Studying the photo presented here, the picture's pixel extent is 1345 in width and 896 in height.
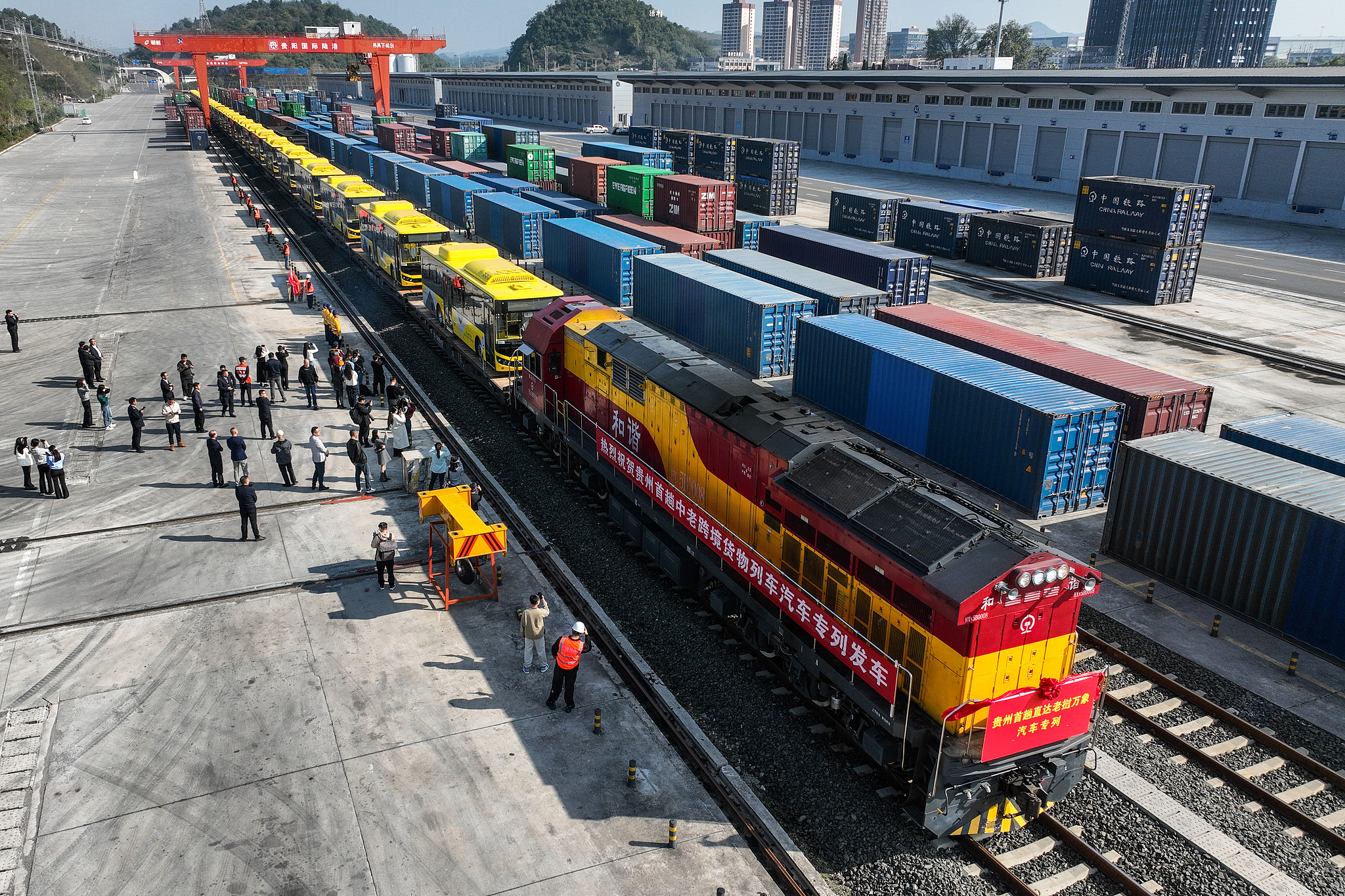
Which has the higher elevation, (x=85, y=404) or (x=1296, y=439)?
(x=1296, y=439)

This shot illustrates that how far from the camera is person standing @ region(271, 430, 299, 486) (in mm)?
23719

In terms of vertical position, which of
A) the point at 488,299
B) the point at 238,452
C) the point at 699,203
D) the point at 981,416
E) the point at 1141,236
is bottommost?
the point at 238,452

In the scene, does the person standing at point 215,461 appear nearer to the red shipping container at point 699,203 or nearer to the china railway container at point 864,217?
the red shipping container at point 699,203

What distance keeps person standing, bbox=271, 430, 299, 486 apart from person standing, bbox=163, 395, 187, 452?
166 inches

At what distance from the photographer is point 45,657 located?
55.1 feet

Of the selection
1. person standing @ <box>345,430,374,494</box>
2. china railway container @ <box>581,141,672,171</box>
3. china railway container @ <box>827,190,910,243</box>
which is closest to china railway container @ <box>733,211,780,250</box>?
china railway container @ <box>827,190,910,243</box>

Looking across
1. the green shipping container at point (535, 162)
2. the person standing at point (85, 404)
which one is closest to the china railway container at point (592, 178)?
the green shipping container at point (535, 162)

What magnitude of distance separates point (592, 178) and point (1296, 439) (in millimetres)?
47974

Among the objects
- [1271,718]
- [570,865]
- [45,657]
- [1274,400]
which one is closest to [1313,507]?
[1271,718]

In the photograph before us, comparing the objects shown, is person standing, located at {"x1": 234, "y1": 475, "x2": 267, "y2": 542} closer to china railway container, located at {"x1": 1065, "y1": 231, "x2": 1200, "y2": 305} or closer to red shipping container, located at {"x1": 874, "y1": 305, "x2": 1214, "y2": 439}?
red shipping container, located at {"x1": 874, "y1": 305, "x2": 1214, "y2": 439}

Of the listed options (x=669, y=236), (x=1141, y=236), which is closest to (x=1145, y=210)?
(x=1141, y=236)

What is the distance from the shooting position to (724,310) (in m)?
34.7

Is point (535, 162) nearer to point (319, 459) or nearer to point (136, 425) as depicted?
point (136, 425)

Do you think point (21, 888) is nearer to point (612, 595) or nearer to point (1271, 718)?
point (612, 595)
